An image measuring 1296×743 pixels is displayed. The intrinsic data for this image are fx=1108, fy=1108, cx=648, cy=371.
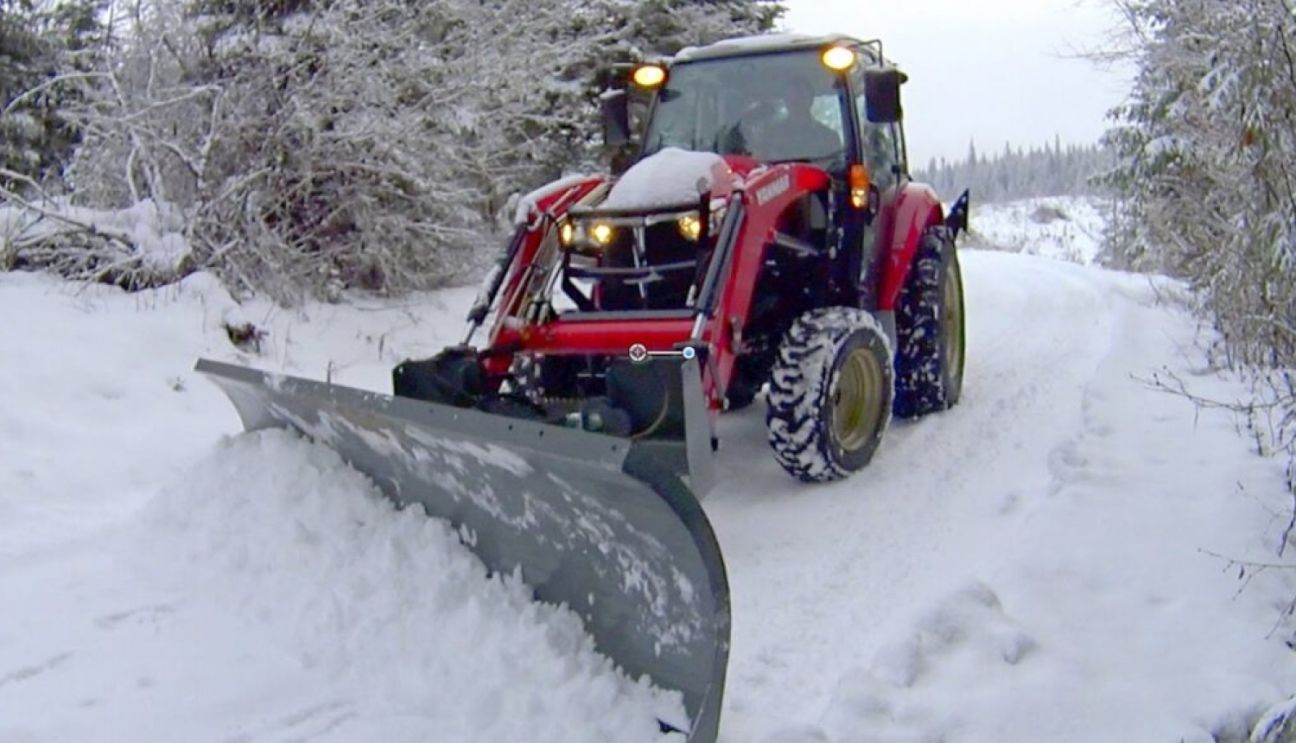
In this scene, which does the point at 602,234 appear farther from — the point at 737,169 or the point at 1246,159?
the point at 1246,159

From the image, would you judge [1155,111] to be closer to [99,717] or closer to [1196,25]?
[1196,25]

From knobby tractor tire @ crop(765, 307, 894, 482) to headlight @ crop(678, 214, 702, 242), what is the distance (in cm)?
62

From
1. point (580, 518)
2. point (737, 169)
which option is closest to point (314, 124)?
point (737, 169)

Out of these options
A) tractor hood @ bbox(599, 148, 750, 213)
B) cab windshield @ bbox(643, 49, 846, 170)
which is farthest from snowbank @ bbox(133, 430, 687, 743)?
cab windshield @ bbox(643, 49, 846, 170)

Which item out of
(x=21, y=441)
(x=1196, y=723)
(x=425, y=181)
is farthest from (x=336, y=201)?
(x=1196, y=723)

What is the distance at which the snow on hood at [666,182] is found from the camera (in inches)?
191

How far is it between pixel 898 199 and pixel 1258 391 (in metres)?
2.22

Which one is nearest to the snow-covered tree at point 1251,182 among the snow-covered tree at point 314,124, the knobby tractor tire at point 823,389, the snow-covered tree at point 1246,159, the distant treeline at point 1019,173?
the snow-covered tree at point 1246,159

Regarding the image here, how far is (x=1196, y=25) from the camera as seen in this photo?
661cm

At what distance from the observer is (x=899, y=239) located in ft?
20.6

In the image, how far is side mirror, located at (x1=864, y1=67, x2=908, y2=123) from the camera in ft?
18.2

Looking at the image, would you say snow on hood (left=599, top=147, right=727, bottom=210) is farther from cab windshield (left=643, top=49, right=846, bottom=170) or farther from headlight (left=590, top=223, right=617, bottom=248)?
cab windshield (left=643, top=49, right=846, bottom=170)

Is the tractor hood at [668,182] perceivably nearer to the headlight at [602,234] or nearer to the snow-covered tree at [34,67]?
the headlight at [602,234]

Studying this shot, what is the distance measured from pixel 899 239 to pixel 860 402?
1.29 m
